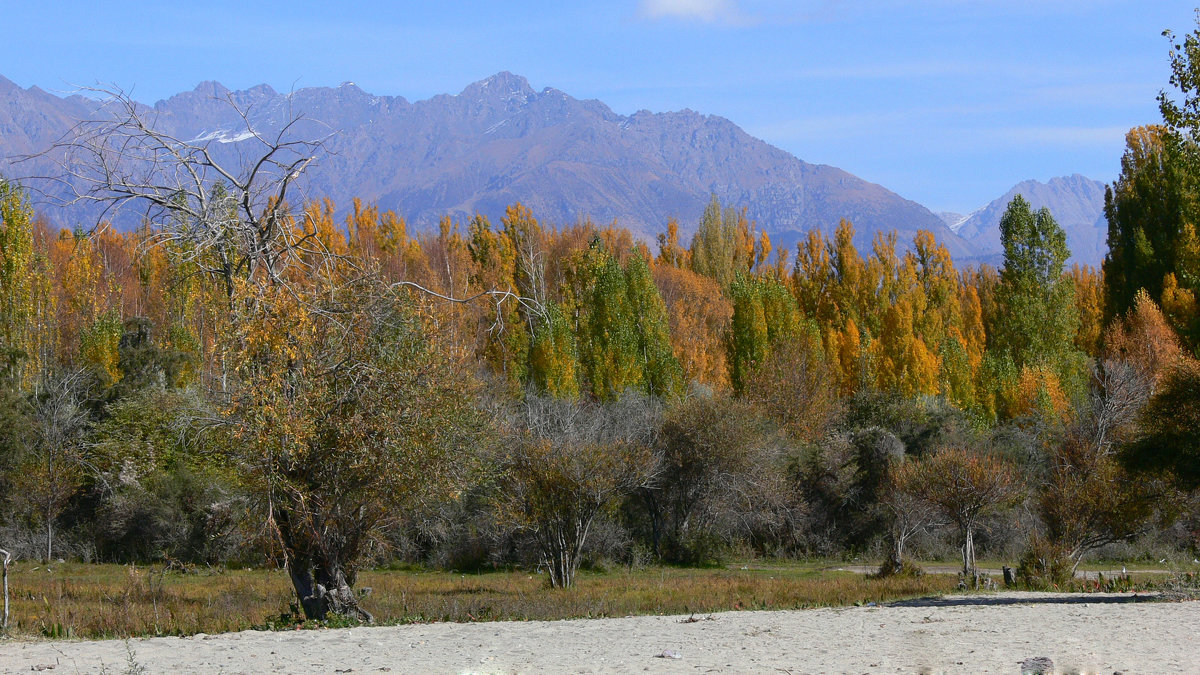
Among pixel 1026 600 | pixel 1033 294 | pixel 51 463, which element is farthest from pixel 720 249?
pixel 1026 600

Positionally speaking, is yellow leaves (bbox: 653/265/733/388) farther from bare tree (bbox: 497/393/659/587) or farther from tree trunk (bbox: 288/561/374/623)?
tree trunk (bbox: 288/561/374/623)

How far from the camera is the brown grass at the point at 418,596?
48.0 ft

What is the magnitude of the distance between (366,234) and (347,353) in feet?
169

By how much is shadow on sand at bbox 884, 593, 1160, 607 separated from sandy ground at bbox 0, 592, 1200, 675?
4.23 feet

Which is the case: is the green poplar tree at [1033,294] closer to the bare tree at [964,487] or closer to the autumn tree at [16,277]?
the bare tree at [964,487]

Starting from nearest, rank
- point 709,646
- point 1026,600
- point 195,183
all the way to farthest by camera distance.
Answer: point 709,646 → point 195,183 → point 1026,600

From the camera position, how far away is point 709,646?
11.9 meters

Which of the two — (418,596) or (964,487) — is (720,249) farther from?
(418,596)

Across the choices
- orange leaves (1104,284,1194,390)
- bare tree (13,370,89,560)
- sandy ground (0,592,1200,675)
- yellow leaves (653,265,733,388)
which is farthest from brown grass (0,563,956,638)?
yellow leaves (653,265,733,388)

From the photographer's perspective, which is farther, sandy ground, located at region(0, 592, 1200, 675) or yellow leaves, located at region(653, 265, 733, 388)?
yellow leaves, located at region(653, 265, 733, 388)

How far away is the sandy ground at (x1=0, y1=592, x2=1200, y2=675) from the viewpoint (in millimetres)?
10281

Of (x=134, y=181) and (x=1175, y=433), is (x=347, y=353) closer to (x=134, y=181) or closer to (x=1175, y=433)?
(x=134, y=181)

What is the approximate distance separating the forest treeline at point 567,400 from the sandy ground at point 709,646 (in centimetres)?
208

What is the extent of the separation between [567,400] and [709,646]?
2726cm
